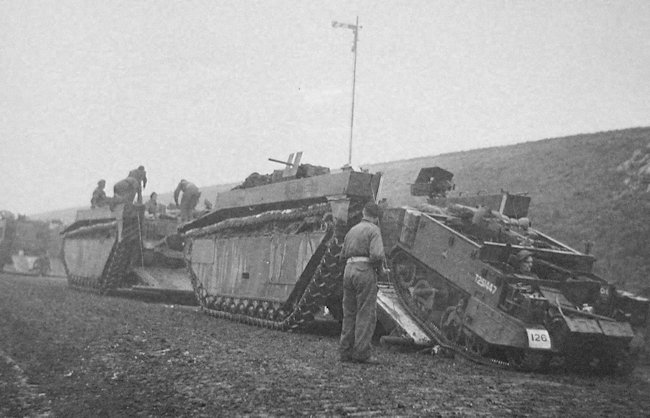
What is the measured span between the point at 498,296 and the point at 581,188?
45.6 feet

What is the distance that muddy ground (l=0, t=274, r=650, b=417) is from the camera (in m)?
4.95

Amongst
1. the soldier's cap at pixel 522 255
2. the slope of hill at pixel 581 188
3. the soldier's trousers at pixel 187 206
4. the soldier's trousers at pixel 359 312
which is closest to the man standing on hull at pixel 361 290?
the soldier's trousers at pixel 359 312

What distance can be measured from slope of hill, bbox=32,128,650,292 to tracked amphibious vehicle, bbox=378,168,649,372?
2.97 metres

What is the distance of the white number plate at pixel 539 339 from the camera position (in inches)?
299

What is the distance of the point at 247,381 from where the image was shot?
19.4ft

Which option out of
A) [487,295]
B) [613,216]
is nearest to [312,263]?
[487,295]

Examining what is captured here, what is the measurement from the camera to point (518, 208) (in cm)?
1088

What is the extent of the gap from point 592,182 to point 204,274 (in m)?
12.9

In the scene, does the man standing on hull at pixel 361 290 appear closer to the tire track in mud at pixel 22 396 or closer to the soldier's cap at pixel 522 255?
the soldier's cap at pixel 522 255

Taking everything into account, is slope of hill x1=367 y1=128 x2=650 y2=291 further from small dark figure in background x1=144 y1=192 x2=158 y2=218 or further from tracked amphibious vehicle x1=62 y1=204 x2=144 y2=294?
tracked amphibious vehicle x1=62 y1=204 x2=144 y2=294

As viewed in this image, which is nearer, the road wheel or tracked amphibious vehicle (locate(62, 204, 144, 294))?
the road wheel

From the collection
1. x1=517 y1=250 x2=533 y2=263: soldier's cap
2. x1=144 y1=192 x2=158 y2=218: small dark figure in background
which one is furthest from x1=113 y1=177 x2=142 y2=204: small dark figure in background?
x1=517 y1=250 x2=533 y2=263: soldier's cap

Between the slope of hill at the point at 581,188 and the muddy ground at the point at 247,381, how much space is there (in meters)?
6.40

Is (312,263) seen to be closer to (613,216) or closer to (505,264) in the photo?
(505,264)
